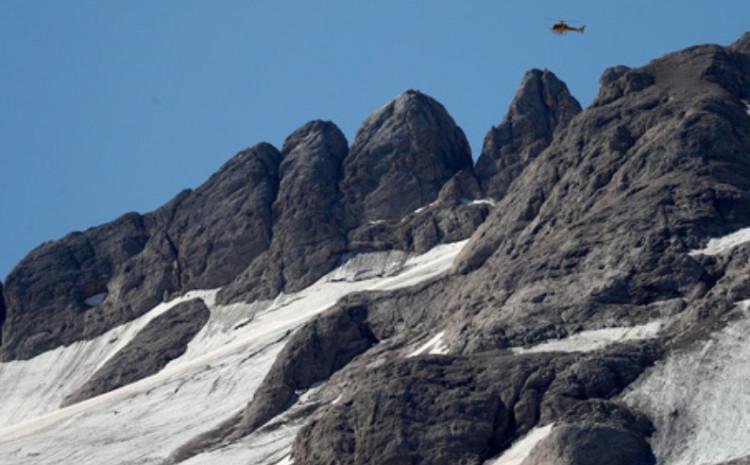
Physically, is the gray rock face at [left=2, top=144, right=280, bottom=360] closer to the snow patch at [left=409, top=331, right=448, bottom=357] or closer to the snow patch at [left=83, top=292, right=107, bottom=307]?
the snow patch at [left=83, top=292, right=107, bottom=307]

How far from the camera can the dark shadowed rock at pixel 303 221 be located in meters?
144

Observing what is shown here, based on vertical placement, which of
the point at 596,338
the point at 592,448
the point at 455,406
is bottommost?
the point at 592,448

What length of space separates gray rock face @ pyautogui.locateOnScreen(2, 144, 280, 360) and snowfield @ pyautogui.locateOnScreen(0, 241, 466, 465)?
2545mm

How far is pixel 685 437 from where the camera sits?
83750mm

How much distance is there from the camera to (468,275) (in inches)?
4710

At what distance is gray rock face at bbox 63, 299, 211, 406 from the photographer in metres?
138

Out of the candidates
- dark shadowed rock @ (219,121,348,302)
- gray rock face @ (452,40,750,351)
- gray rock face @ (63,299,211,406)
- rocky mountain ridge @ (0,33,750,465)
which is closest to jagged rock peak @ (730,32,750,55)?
rocky mountain ridge @ (0,33,750,465)

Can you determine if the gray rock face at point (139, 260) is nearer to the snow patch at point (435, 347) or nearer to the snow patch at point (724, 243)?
the snow patch at point (435, 347)

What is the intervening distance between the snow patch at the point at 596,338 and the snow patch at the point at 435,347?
24.8 feet

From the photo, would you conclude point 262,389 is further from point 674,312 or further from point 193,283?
point 193,283

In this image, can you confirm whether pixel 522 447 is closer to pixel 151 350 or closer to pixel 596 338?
pixel 596 338

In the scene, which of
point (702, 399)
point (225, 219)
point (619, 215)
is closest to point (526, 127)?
point (225, 219)

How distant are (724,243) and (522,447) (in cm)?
2055

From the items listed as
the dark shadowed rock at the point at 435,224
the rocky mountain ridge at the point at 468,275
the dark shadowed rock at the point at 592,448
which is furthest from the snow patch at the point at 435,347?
the dark shadowed rock at the point at 435,224
